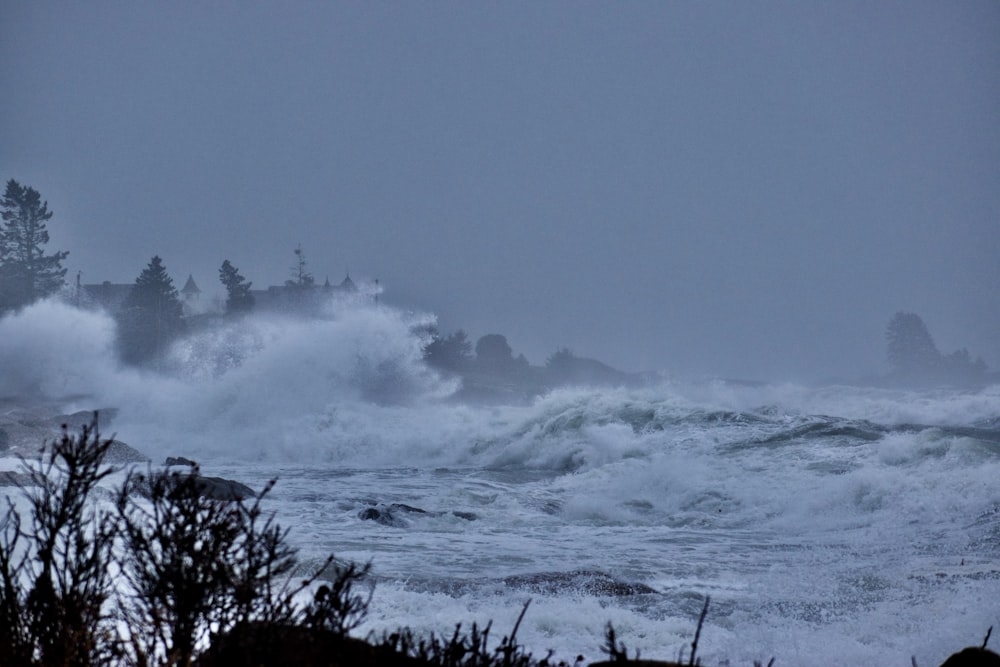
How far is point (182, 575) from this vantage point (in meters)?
3.10

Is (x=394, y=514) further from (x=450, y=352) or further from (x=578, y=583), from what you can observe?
(x=450, y=352)

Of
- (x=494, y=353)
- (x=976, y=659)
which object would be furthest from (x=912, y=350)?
(x=976, y=659)

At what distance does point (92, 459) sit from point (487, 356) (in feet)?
279

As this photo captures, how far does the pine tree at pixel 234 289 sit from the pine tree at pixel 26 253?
438 inches

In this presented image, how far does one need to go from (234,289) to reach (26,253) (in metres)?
14.4

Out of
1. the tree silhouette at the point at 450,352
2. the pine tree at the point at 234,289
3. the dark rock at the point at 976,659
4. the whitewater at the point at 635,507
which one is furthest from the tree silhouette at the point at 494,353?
the dark rock at the point at 976,659

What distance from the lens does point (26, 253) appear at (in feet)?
188

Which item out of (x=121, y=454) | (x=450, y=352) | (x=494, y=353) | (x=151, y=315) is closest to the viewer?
(x=121, y=454)

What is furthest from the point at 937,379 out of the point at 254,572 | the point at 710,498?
the point at 254,572

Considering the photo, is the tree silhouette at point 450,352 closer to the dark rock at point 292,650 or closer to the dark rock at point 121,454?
the dark rock at point 121,454

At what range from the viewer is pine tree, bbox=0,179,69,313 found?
5538cm

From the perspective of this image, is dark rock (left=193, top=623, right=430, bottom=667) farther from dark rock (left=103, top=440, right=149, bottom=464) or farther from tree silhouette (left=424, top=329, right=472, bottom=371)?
tree silhouette (left=424, top=329, right=472, bottom=371)

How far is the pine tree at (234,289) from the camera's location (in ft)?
203

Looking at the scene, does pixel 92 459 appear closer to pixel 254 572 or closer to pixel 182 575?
pixel 182 575
